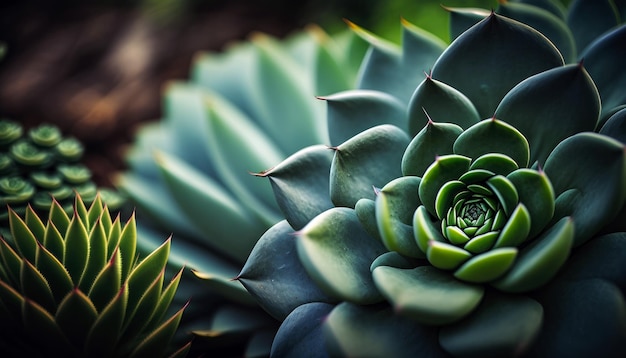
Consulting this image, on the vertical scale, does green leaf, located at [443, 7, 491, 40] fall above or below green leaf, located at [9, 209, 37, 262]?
above

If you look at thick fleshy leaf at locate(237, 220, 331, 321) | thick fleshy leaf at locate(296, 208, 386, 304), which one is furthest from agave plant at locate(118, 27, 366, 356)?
thick fleshy leaf at locate(296, 208, 386, 304)

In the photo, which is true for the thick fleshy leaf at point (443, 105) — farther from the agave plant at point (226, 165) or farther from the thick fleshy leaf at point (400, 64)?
the agave plant at point (226, 165)

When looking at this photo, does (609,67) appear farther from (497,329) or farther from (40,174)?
(40,174)

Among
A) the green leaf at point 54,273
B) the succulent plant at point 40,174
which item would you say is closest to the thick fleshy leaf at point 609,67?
the green leaf at point 54,273

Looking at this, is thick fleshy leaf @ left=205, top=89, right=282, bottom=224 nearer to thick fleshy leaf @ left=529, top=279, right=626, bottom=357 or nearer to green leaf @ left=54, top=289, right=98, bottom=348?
green leaf @ left=54, top=289, right=98, bottom=348

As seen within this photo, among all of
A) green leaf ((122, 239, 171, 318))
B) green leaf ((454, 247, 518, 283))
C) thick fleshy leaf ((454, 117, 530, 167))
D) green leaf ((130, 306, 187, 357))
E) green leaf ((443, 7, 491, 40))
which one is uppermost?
green leaf ((443, 7, 491, 40))

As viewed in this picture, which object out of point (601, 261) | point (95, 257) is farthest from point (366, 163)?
point (95, 257)
